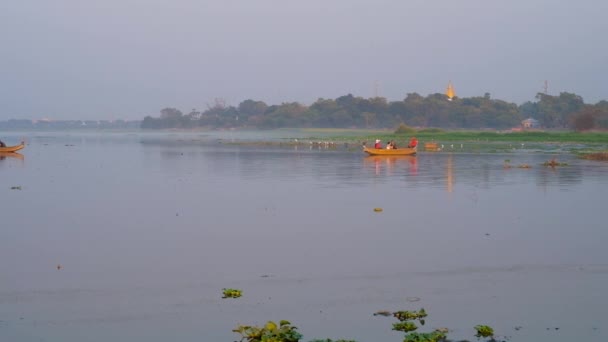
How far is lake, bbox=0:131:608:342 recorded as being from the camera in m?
10.2

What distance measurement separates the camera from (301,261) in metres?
14.1

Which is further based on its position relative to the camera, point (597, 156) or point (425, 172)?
point (597, 156)

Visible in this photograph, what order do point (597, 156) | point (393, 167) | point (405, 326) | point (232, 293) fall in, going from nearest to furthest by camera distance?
point (405, 326) < point (232, 293) < point (393, 167) < point (597, 156)

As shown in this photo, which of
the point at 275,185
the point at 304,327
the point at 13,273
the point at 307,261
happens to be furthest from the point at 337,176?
the point at 304,327

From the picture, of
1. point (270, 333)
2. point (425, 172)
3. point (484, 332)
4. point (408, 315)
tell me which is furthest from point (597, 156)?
point (270, 333)

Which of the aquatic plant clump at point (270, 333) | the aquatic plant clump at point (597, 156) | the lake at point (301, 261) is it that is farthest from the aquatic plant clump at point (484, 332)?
the aquatic plant clump at point (597, 156)

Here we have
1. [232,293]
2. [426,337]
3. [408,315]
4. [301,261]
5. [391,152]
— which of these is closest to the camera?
[426,337]

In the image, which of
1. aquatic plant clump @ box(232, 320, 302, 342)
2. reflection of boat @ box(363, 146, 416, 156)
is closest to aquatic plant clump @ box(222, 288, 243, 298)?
aquatic plant clump @ box(232, 320, 302, 342)

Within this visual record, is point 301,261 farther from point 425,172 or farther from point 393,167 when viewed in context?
point 393,167

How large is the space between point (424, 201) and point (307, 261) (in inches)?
402

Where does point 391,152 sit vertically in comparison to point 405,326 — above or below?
above

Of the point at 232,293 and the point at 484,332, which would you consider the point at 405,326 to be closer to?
the point at 484,332

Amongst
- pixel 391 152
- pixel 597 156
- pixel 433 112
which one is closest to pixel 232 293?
pixel 391 152

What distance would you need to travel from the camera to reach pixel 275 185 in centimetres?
2892
